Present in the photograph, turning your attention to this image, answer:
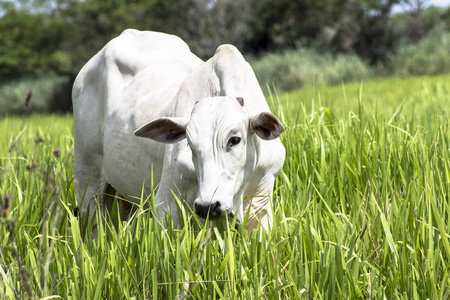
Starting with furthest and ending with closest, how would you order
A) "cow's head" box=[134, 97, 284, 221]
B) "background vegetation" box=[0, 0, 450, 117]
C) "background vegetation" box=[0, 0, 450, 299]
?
"background vegetation" box=[0, 0, 450, 117]
"cow's head" box=[134, 97, 284, 221]
"background vegetation" box=[0, 0, 450, 299]

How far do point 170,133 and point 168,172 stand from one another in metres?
0.19

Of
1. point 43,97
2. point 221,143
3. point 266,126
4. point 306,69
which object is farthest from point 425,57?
point 221,143

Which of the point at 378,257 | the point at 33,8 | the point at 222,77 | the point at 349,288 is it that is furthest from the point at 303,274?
the point at 33,8

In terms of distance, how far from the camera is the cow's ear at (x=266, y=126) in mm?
1987

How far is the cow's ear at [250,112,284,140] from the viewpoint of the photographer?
199 centimetres

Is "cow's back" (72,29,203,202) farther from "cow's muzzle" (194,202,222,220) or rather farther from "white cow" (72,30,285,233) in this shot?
"cow's muzzle" (194,202,222,220)

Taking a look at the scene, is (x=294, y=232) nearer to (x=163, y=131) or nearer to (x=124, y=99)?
(x=163, y=131)

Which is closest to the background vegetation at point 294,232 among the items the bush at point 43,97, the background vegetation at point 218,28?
the background vegetation at point 218,28

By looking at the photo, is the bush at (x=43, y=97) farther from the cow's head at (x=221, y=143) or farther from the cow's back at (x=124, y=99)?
the cow's head at (x=221, y=143)

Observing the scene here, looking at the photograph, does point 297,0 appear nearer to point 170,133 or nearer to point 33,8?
point 33,8

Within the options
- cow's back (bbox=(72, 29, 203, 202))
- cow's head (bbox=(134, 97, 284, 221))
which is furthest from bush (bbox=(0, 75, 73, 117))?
cow's head (bbox=(134, 97, 284, 221))

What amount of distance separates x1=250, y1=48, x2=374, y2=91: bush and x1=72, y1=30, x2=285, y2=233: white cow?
1050cm

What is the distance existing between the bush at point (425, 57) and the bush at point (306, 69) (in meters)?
0.94

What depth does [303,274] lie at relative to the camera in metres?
1.75
